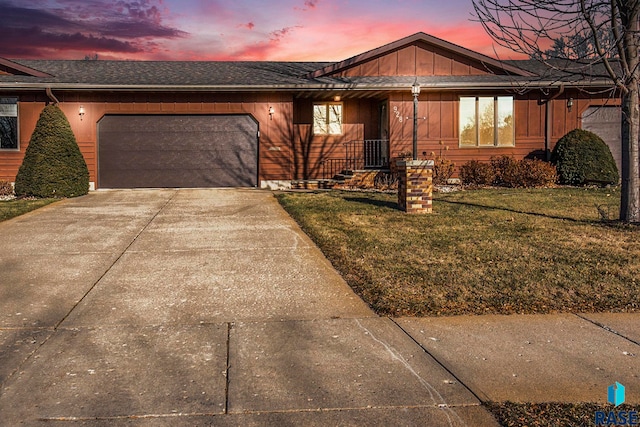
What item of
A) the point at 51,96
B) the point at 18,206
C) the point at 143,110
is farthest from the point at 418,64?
the point at 18,206

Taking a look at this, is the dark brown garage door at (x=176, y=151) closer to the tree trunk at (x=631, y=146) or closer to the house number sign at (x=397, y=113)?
the house number sign at (x=397, y=113)

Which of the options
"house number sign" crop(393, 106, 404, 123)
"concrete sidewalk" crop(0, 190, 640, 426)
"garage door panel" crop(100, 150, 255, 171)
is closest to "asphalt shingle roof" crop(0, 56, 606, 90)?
"house number sign" crop(393, 106, 404, 123)

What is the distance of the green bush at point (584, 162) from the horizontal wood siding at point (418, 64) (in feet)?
12.9

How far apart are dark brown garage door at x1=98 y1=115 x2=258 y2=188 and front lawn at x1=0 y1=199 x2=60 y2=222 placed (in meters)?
3.92

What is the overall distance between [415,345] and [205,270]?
3117 millimetres

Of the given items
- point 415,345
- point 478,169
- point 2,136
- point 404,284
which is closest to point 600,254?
point 404,284

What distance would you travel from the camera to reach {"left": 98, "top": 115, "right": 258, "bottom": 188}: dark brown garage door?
17594mm

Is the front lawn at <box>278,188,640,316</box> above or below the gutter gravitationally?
below

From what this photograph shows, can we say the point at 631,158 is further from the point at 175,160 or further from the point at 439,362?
the point at 175,160

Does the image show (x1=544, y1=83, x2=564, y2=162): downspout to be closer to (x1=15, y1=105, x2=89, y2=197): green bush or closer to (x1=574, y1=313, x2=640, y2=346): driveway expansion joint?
(x1=15, y1=105, x2=89, y2=197): green bush

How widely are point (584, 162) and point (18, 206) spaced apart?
15.2 meters

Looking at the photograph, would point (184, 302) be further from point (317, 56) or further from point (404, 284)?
point (317, 56)

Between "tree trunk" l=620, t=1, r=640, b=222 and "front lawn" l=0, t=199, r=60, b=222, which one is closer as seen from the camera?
"tree trunk" l=620, t=1, r=640, b=222

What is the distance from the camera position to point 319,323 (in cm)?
456
